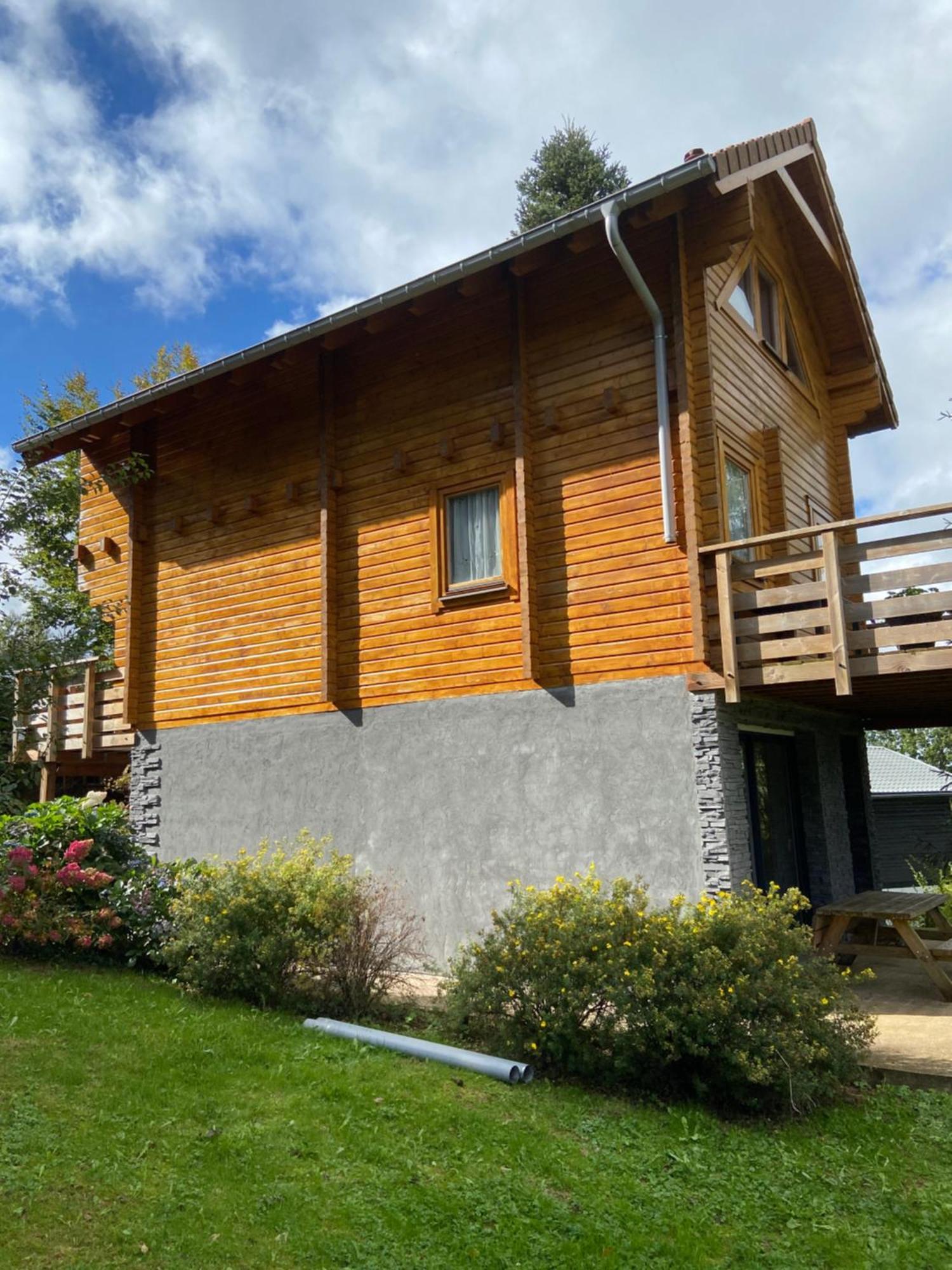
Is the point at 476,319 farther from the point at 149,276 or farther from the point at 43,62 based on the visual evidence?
the point at 149,276

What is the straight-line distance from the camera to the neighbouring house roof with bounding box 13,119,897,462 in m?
8.80

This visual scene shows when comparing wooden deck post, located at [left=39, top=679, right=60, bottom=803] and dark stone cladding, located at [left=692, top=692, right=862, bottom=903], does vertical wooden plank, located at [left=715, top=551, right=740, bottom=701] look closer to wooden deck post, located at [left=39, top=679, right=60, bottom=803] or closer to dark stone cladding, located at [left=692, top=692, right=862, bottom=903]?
dark stone cladding, located at [left=692, top=692, right=862, bottom=903]

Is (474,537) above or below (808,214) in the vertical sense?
below

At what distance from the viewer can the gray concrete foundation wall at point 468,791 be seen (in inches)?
352

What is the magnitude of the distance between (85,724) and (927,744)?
4091 cm

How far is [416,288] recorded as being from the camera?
10062 millimetres

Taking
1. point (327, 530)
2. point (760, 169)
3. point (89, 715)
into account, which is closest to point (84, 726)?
point (89, 715)

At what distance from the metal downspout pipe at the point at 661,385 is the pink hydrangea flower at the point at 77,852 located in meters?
6.25

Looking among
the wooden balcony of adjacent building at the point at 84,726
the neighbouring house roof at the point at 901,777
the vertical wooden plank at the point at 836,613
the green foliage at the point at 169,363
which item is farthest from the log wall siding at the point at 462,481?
the green foliage at the point at 169,363

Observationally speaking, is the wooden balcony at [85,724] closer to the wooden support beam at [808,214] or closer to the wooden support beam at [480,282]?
the wooden support beam at [480,282]

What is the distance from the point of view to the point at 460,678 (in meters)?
10.4

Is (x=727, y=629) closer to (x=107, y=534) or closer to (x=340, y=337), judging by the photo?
(x=340, y=337)

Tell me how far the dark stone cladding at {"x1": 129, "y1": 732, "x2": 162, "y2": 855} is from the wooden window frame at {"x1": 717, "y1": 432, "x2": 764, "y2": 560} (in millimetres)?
8236

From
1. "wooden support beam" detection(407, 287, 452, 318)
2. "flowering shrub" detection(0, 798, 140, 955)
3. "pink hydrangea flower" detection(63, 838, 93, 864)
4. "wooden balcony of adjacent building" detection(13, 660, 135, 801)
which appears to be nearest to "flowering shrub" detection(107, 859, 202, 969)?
"flowering shrub" detection(0, 798, 140, 955)
